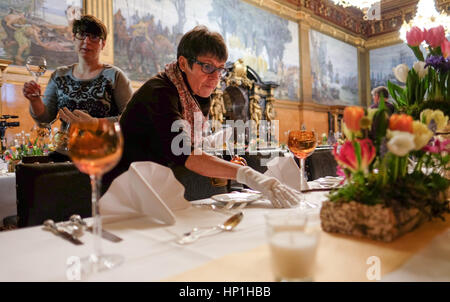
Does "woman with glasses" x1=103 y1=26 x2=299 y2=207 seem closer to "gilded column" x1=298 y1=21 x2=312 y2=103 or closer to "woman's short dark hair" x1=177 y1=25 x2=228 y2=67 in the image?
"woman's short dark hair" x1=177 y1=25 x2=228 y2=67

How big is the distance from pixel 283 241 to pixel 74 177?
110 cm

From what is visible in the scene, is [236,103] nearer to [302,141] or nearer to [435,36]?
[302,141]

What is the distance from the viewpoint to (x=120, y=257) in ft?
2.23

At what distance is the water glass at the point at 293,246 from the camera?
545 mm

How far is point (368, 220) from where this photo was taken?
0.74 m

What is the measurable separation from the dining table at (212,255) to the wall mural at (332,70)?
1267 cm

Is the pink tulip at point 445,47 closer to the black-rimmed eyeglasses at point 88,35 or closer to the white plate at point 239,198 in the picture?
the white plate at point 239,198

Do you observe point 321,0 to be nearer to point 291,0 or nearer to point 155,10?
point 291,0

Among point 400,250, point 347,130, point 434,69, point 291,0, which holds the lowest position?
point 400,250

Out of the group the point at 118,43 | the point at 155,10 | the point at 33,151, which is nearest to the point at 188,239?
the point at 33,151

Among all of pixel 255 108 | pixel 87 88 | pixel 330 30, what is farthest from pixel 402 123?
pixel 330 30

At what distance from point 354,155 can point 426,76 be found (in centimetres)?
71

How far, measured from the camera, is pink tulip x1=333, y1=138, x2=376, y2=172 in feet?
2.50

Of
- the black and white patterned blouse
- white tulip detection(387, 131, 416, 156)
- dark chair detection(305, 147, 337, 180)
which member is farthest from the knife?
dark chair detection(305, 147, 337, 180)
